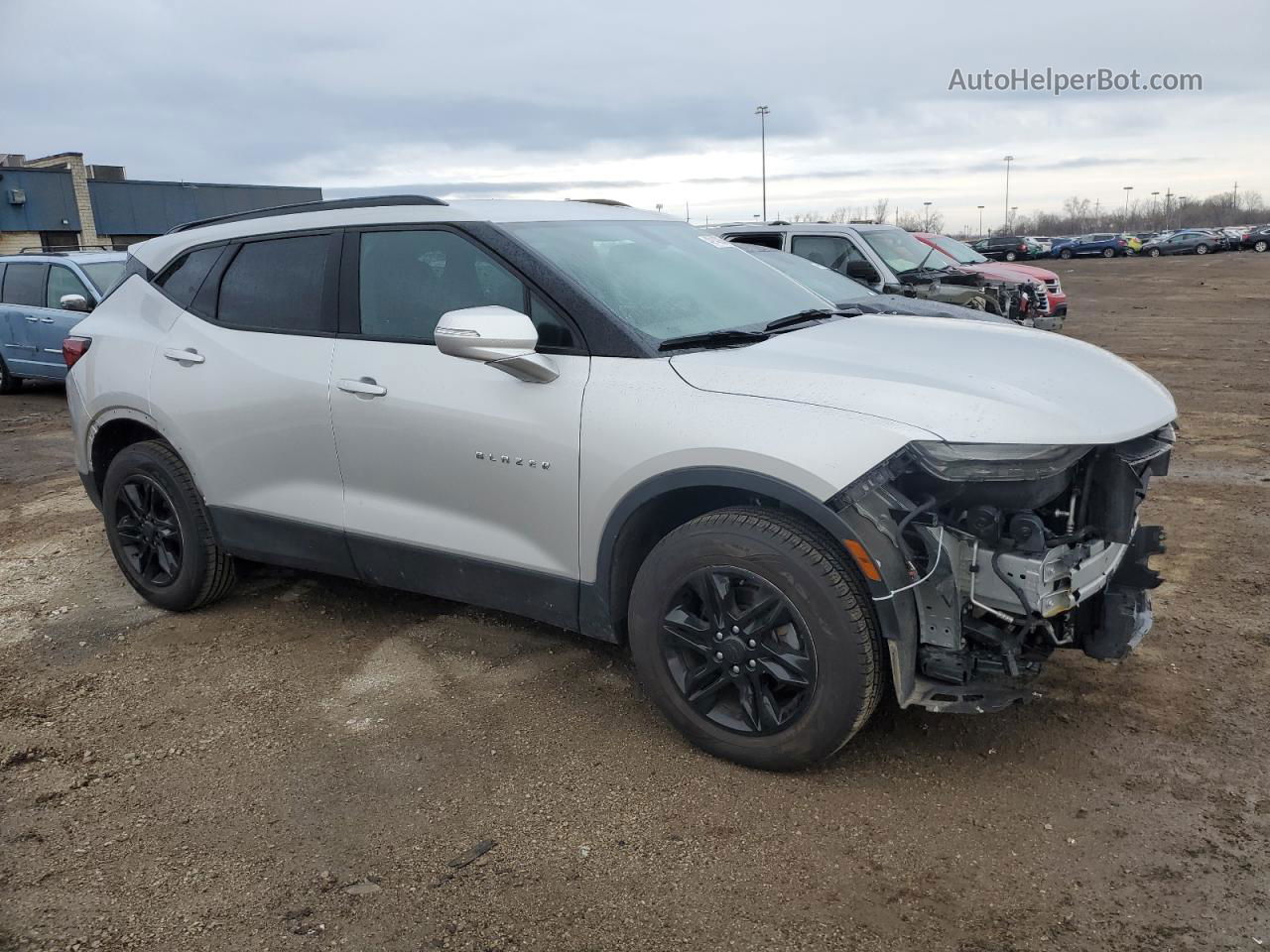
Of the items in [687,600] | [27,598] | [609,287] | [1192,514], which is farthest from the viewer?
[1192,514]

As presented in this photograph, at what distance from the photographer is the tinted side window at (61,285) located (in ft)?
39.0

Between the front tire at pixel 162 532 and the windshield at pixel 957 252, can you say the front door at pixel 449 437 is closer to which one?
the front tire at pixel 162 532

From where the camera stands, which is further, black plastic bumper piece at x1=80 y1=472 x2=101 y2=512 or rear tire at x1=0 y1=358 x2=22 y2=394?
rear tire at x1=0 y1=358 x2=22 y2=394

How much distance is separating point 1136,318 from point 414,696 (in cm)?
1939

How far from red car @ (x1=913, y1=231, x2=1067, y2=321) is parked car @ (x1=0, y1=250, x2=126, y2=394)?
10.4 metres

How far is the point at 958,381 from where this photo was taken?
308 cm

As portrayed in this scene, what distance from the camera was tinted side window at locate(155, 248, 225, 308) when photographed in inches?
185

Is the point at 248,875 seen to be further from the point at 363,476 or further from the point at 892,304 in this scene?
the point at 892,304

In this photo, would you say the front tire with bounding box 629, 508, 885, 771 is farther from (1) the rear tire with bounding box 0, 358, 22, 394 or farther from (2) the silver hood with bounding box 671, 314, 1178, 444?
(1) the rear tire with bounding box 0, 358, 22, 394

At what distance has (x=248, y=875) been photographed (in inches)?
115

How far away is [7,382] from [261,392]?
10.9 meters

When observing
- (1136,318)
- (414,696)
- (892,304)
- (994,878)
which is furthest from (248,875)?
(1136,318)

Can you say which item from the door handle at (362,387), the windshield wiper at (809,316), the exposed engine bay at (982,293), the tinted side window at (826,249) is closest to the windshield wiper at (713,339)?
the windshield wiper at (809,316)

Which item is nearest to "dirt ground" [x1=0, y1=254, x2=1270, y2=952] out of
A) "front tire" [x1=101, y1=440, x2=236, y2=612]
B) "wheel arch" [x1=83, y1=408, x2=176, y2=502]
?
"front tire" [x1=101, y1=440, x2=236, y2=612]
